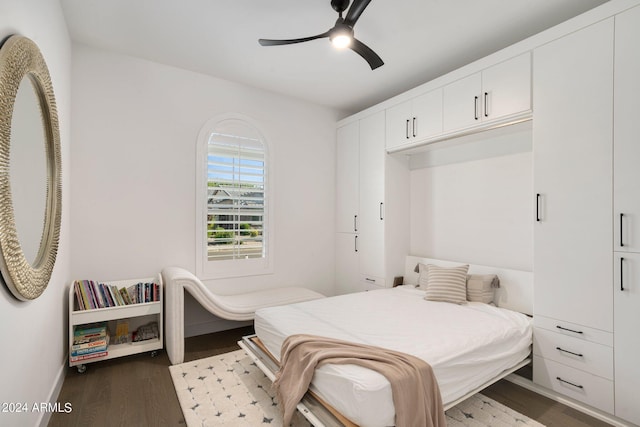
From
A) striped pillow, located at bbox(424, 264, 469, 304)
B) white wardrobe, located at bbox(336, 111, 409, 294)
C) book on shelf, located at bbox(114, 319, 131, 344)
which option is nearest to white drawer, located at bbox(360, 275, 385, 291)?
white wardrobe, located at bbox(336, 111, 409, 294)

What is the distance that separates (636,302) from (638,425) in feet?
2.48

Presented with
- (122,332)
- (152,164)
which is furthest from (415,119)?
(122,332)

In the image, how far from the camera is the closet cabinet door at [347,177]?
4.22 metres

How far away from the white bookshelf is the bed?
947mm

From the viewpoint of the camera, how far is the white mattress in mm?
1594

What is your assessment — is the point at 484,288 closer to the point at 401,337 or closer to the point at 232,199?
the point at 401,337

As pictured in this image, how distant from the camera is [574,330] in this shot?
2.24 meters

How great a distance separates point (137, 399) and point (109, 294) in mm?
975

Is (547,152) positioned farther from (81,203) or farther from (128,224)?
(81,203)

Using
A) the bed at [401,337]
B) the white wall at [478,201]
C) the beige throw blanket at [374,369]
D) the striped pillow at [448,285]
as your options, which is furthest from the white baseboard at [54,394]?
the white wall at [478,201]

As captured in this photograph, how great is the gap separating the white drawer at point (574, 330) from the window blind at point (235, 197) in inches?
113

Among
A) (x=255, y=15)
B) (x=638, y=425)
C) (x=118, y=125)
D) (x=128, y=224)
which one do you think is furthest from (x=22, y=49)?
(x=638, y=425)

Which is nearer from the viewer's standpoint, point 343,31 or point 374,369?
point 374,369

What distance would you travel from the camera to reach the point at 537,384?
7.99 ft
